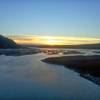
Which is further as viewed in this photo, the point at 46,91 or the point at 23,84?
the point at 23,84

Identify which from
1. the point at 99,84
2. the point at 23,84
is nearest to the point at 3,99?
the point at 23,84

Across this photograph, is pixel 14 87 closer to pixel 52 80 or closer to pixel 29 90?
pixel 29 90

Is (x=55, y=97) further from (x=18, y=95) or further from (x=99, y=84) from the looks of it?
(x=99, y=84)

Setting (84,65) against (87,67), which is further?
(84,65)

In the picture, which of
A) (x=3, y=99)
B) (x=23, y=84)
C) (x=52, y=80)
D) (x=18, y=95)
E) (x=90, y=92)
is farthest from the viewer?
(x=52, y=80)

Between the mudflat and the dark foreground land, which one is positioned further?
the mudflat

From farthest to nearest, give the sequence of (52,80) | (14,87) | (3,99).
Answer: (52,80), (14,87), (3,99)

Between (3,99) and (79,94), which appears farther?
(79,94)

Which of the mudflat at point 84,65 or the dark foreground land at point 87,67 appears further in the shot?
the mudflat at point 84,65

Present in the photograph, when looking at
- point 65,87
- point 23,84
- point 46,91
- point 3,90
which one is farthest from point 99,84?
point 3,90
